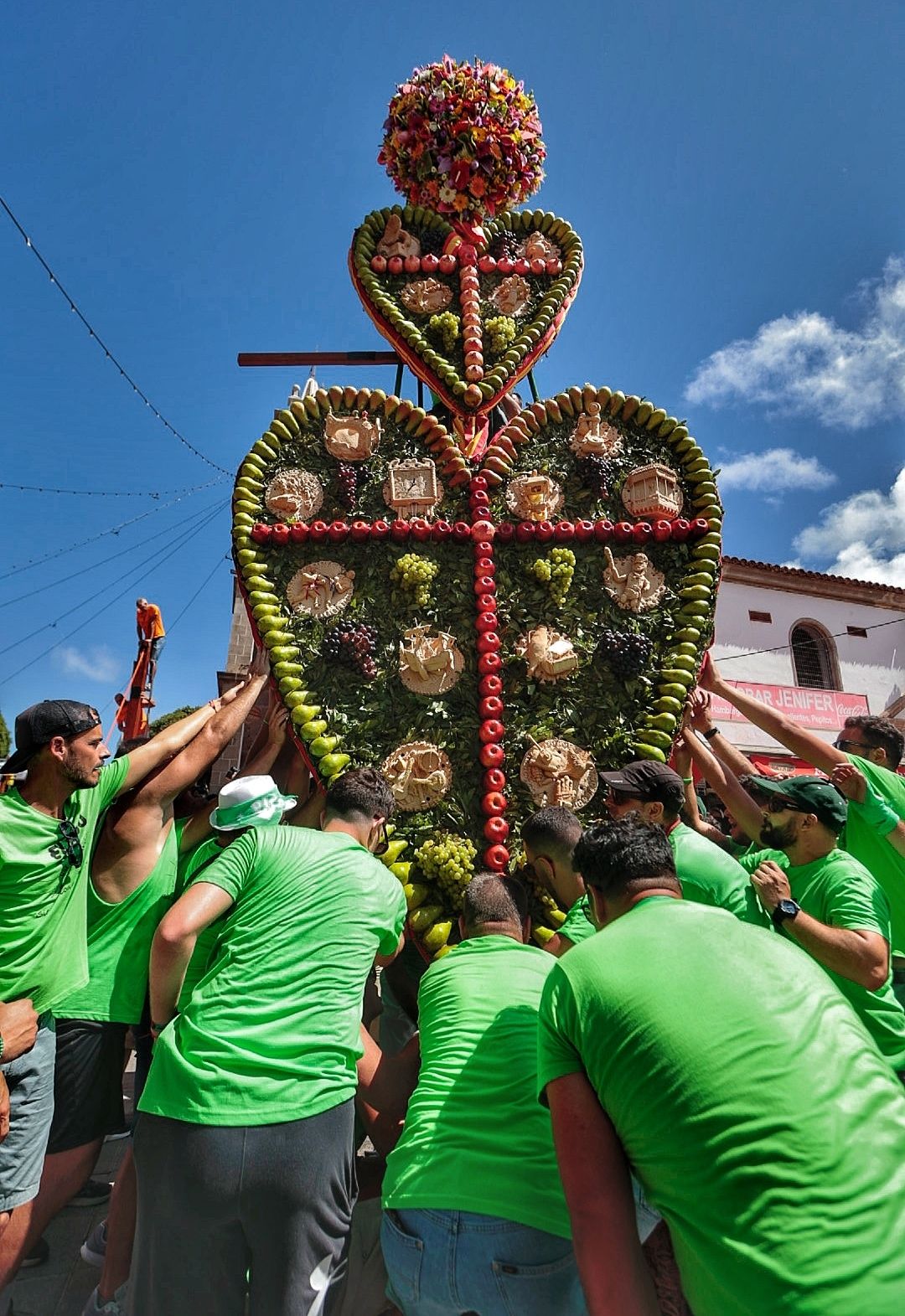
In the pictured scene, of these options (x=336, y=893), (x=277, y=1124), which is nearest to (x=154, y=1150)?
(x=277, y=1124)

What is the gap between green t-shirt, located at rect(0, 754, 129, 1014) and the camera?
89.5 inches

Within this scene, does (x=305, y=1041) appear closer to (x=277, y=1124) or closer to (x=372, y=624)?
(x=277, y=1124)

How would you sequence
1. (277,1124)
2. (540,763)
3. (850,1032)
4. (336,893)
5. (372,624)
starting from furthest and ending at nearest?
(372,624) → (540,763) → (336,893) → (277,1124) → (850,1032)

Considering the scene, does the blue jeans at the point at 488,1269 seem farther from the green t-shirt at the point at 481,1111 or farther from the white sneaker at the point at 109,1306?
the white sneaker at the point at 109,1306

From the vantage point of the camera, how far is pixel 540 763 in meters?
3.66

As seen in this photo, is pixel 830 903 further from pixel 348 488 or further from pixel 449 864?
pixel 348 488

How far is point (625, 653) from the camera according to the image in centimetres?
385

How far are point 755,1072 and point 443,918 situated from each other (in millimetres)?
2304

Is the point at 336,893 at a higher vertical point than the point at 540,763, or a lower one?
lower

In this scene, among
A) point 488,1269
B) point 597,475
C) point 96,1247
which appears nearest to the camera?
point 488,1269

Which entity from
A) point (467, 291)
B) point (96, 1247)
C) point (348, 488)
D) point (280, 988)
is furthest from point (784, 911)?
point (467, 291)

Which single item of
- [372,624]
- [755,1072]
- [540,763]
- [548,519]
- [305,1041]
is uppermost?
[548,519]

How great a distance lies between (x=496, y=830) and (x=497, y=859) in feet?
0.46

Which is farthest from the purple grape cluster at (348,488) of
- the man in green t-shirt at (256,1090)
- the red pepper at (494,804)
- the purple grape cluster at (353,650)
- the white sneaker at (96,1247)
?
the white sneaker at (96,1247)
